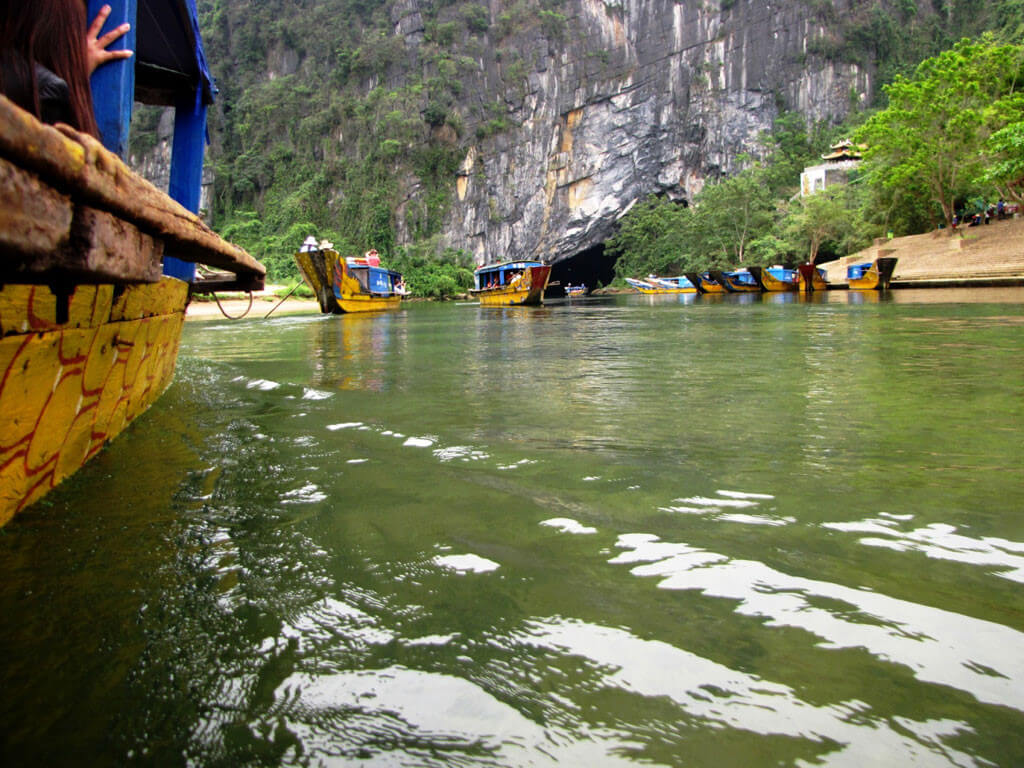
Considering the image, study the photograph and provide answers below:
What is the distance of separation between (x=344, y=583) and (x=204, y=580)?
34 centimetres

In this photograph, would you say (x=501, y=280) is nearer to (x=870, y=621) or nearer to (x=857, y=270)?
(x=857, y=270)

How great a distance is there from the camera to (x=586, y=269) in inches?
1982

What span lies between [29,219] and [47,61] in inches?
41.2

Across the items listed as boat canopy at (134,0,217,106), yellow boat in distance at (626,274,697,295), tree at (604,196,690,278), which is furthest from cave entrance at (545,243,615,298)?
boat canopy at (134,0,217,106)

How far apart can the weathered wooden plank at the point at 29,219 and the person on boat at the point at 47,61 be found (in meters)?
0.57

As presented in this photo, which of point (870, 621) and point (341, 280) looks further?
point (341, 280)

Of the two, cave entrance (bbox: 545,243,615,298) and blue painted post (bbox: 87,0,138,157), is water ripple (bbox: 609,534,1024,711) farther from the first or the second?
cave entrance (bbox: 545,243,615,298)

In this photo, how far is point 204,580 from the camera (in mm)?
1479

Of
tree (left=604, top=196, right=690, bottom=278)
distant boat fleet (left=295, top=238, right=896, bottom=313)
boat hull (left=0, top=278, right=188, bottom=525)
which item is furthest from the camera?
tree (left=604, top=196, right=690, bottom=278)

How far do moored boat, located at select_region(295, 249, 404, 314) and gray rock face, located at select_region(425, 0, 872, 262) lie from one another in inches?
923

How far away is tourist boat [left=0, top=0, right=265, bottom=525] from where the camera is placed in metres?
0.85

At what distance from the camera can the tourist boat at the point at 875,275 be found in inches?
748

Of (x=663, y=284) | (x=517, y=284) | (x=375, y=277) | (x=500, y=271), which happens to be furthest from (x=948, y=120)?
(x=375, y=277)

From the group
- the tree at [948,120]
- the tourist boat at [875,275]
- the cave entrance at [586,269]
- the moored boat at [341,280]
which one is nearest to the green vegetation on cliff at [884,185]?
the tree at [948,120]
